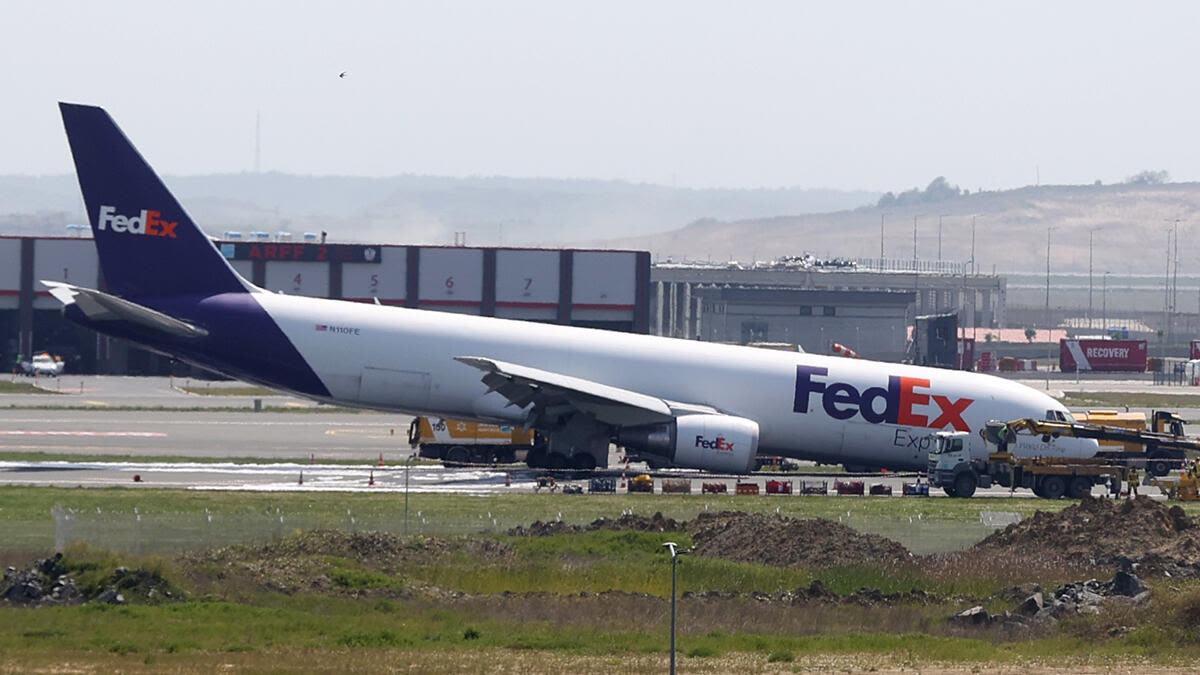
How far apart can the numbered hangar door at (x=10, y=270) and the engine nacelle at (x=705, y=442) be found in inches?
2338

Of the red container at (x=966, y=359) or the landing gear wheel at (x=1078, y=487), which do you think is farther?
the red container at (x=966, y=359)

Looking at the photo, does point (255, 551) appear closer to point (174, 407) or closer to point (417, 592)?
point (417, 592)

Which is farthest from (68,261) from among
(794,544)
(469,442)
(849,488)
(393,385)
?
(794,544)

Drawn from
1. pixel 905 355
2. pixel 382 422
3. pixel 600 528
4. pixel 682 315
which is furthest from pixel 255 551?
pixel 682 315

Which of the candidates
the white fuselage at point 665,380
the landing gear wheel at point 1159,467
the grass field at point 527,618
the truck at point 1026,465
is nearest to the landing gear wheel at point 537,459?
the white fuselage at point 665,380

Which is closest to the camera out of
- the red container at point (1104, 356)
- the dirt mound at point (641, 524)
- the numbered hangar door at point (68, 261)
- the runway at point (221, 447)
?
the dirt mound at point (641, 524)

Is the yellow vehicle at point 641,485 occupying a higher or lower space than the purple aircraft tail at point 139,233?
lower

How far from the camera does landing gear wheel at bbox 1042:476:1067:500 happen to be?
48.6 meters

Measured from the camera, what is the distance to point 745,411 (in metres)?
51.4

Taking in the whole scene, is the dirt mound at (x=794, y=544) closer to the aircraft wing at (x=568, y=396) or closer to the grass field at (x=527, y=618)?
the grass field at (x=527, y=618)

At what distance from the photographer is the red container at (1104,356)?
13075 cm

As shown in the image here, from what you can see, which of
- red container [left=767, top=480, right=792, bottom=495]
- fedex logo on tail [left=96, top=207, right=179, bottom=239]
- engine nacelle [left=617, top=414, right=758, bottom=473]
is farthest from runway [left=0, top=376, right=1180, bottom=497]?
fedex logo on tail [left=96, top=207, right=179, bottom=239]

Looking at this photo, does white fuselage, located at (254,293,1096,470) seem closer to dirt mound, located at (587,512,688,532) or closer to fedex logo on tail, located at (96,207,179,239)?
fedex logo on tail, located at (96,207,179,239)

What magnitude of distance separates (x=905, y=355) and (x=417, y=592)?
98166 millimetres
